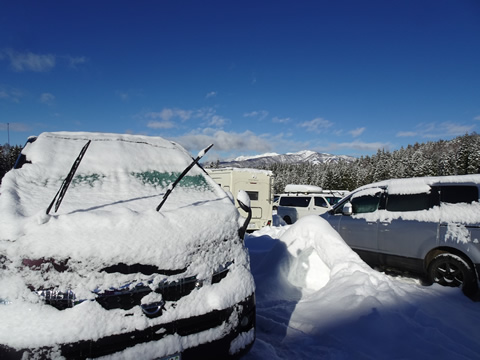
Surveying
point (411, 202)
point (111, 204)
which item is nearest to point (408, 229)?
point (411, 202)

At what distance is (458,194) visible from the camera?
16.3 ft

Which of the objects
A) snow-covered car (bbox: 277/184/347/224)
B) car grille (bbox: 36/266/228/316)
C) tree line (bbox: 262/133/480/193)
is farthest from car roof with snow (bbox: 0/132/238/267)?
tree line (bbox: 262/133/480/193)

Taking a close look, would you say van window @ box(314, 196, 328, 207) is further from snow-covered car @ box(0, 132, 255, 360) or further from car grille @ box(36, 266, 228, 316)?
car grille @ box(36, 266, 228, 316)

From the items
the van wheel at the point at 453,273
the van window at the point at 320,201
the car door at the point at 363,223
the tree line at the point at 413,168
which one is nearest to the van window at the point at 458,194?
the van wheel at the point at 453,273

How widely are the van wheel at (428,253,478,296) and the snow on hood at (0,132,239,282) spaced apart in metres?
4.13

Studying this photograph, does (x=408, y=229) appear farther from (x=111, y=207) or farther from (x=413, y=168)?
(x=413, y=168)

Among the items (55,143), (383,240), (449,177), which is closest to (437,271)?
(383,240)

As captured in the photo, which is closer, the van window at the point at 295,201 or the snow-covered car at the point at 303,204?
the snow-covered car at the point at 303,204

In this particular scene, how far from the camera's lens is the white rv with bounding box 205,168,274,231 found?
12977 millimetres

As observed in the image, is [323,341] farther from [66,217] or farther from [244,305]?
[66,217]

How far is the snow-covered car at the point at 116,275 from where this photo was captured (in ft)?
5.54

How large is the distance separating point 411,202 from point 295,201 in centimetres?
1089

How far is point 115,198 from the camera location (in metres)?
2.64

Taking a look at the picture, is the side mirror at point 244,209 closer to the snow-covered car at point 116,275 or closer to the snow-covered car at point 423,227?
the snow-covered car at point 116,275
